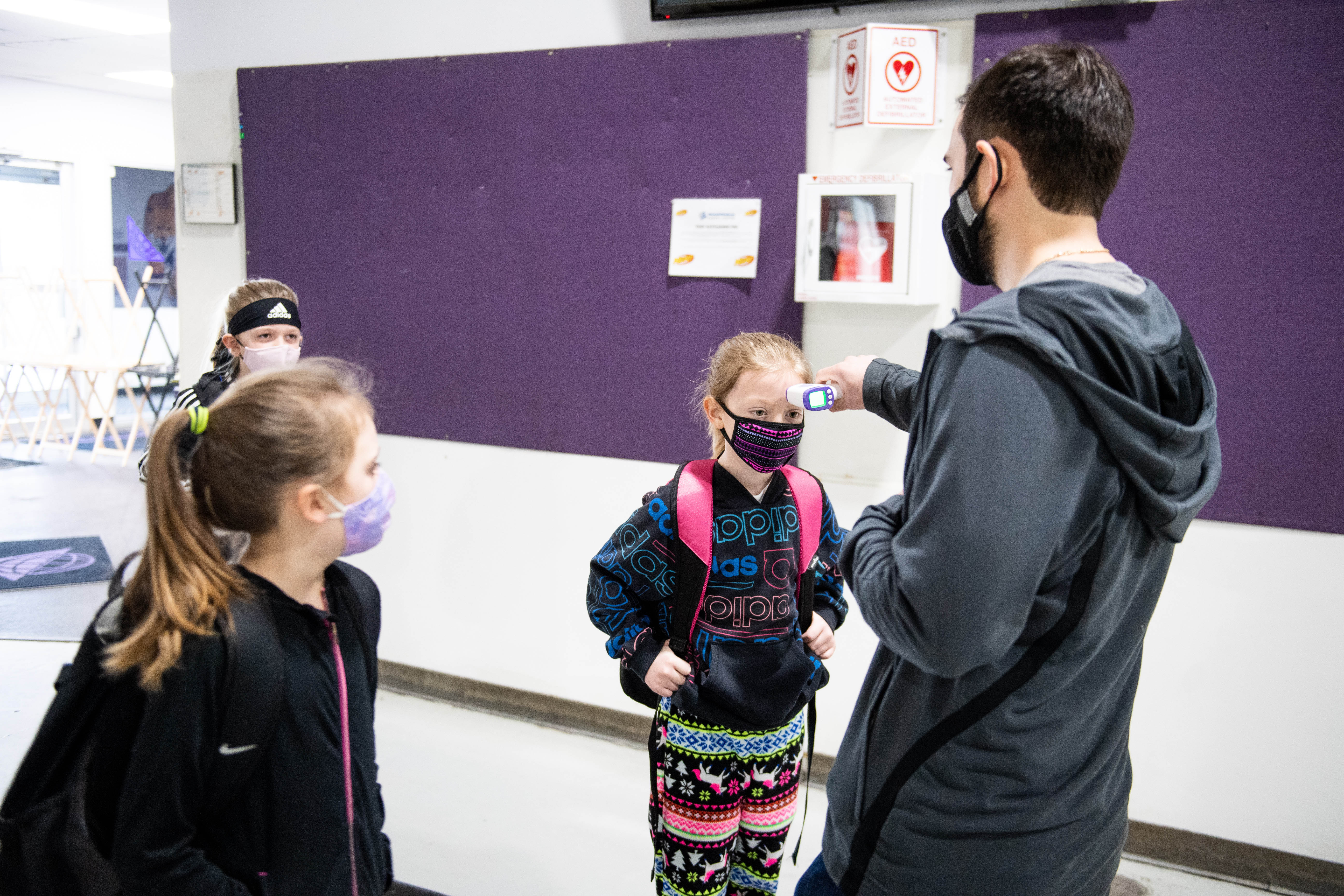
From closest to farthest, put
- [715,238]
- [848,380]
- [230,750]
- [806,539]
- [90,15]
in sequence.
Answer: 1. [230,750]
2. [848,380]
3. [806,539]
4. [715,238]
5. [90,15]

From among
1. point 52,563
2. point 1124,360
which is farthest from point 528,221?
point 52,563

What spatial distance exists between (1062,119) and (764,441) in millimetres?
793

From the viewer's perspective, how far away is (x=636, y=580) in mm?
1645

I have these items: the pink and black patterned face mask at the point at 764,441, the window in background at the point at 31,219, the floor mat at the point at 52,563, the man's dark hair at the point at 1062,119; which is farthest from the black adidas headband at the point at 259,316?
the window in background at the point at 31,219

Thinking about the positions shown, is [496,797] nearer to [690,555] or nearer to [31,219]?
[690,555]

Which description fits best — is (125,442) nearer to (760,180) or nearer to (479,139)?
(479,139)

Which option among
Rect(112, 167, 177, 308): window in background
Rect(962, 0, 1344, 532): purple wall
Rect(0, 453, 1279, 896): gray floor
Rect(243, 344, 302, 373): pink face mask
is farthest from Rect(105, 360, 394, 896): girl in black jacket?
Rect(112, 167, 177, 308): window in background

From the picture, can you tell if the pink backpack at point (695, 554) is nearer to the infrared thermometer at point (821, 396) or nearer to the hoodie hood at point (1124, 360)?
the infrared thermometer at point (821, 396)

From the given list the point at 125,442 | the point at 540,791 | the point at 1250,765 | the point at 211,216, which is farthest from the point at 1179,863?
the point at 125,442

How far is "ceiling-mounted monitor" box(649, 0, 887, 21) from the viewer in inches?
94.3

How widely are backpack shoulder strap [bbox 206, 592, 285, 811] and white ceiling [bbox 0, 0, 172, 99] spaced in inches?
206

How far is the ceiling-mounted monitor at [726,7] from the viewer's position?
2395 millimetres

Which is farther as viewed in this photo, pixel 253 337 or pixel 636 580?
pixel 253 337

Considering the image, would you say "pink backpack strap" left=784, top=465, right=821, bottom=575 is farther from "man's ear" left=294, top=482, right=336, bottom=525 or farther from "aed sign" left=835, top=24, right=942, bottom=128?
"aed sign" left=835, top=24, right=942, bottom=128
